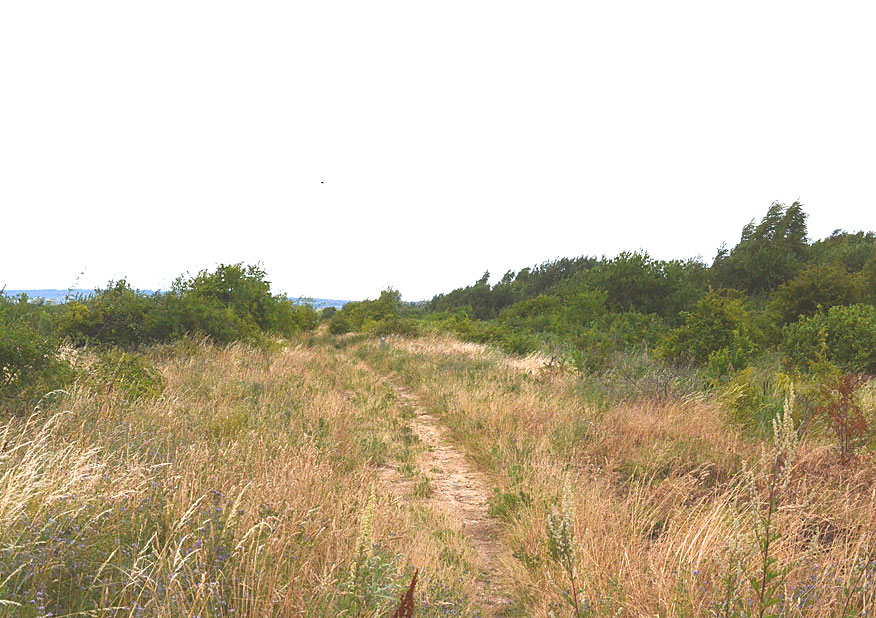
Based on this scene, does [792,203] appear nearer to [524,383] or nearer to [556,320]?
[556,320]

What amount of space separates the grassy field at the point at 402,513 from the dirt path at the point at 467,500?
9 centimetres

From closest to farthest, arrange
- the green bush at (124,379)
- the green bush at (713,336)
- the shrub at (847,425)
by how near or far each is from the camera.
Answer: the shrub at (847,425)
the green bush at (124,379)
the green bush at (713,336)

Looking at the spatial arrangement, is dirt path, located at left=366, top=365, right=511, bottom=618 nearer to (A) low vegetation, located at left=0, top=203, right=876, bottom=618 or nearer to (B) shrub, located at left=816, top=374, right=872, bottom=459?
(A) low vegetation, located at left=0, top=203, right=876, bottom=618

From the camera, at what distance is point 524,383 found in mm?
10586

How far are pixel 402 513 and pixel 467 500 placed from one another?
1376mm

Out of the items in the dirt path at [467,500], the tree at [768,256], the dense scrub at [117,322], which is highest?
the tree at [768,256]

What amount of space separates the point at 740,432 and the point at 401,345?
1644 centimetres

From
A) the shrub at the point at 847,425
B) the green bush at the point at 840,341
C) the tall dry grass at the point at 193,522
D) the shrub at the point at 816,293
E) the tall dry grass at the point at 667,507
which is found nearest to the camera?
the tall dry grass at the point at 193,522

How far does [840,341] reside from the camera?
37.0 feet

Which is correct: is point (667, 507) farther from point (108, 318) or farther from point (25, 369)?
point (108, 318)

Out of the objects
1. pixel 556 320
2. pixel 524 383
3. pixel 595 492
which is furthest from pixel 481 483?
pixel 556 320

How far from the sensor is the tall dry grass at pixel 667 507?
112 inches

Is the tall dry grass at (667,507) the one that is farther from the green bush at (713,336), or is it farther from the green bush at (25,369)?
the green bush at (25,369)

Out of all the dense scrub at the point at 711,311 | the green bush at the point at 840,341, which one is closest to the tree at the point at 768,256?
the dense scrub at the point at 711,311
